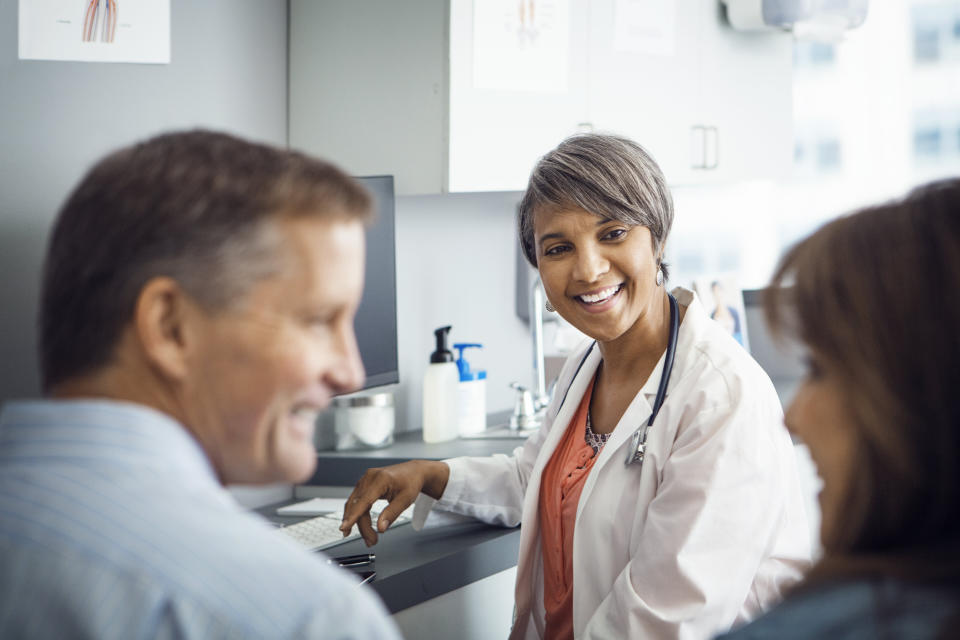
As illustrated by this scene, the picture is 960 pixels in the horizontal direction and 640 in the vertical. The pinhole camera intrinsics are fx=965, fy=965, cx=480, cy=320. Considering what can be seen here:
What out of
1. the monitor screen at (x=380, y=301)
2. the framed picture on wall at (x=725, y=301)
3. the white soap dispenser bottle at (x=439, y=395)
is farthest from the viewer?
the framed picture on wall at (x=725, y=301)

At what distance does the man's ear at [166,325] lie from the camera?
2.21 ft

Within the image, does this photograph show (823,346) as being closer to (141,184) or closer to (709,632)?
(141,184)

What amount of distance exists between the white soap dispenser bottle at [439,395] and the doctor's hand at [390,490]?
0.60 metres

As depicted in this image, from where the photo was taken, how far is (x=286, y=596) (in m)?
0.59

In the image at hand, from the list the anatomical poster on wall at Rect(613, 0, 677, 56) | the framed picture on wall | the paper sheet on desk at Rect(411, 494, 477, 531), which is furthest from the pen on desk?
the framed picture on wall

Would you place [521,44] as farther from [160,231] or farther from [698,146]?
[160,231]

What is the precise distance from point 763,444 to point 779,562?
0.18 metres

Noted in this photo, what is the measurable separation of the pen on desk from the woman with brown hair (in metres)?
0.86

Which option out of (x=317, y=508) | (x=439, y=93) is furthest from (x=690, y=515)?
(x=439, y=93)

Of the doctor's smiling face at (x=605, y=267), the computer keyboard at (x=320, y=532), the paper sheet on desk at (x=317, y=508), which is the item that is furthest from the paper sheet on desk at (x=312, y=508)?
the doctor's smiling face at (x=605, y=267)

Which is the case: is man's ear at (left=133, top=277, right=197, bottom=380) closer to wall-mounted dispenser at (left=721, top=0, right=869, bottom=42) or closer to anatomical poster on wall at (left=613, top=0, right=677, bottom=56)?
anatomical poster on wall at (left=613, top=0, right=677, bottom=56)

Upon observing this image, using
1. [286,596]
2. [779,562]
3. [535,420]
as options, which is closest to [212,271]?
[286,596]

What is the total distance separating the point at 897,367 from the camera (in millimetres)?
680

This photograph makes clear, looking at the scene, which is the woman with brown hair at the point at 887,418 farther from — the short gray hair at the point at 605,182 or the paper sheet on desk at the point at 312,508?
the paper sheet on desk at the point at 312,508
